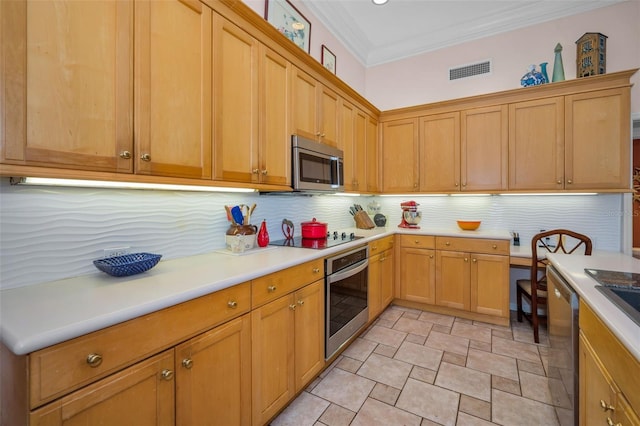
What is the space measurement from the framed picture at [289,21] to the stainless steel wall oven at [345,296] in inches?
80.2

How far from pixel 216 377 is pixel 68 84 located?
4.25ft

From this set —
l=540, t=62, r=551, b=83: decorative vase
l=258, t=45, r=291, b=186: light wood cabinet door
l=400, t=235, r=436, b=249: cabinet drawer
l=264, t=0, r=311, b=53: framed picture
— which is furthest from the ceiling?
l=400, t=235, r=436, b=249: cabinet drawer

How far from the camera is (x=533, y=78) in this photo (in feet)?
9.62

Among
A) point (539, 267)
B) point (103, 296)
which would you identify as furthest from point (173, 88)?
point (539, 267)

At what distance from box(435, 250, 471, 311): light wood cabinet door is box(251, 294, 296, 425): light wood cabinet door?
6.78 ft

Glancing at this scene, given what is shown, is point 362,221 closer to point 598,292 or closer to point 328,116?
point 328,116

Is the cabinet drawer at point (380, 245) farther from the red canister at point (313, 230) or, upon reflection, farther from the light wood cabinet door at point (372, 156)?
the light wood cabinet door at point (372, 156)

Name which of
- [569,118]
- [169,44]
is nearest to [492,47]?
[569,118]

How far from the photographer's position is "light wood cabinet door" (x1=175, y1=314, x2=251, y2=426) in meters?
1.07

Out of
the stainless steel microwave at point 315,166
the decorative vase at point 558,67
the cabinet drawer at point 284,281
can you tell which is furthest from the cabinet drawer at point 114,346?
the decorative vase at point 558,67

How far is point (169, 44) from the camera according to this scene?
4.33ft

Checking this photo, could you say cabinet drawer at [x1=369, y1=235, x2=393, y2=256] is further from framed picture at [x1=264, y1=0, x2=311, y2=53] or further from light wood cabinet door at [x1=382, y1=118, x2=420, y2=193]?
framed picture at [x1=264, y1=0, x2=311, y2=53]

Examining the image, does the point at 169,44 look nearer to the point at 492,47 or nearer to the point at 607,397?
the point at 607,397

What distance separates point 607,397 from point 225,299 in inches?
56.7
